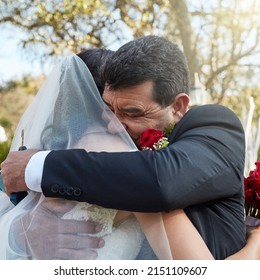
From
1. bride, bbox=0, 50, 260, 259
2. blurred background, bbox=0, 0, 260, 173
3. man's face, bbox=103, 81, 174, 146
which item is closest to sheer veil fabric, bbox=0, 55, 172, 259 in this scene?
bride, bbox=0, 50, 260, 259

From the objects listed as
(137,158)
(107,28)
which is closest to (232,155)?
(137,158)

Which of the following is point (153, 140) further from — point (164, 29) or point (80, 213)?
point (164, 29)

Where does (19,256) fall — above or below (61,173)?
below

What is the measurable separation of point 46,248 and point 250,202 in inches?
39.5

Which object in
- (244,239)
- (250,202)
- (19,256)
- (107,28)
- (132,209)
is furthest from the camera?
(107,28)

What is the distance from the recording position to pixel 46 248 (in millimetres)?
1491

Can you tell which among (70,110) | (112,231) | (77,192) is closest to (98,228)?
(112,231)

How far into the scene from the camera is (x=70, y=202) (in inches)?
58.1

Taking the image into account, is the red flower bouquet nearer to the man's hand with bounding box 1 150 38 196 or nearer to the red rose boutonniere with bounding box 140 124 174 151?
the red rose boutonniere with bounding box 140 124 174 151

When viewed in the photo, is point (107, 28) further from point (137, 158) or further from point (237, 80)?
point (137, 158)

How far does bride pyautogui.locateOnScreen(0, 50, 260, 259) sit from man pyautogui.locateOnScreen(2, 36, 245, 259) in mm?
63

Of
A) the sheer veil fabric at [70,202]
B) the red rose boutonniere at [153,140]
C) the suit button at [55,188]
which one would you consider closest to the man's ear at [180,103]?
the red rose boutonniere at [153,140]

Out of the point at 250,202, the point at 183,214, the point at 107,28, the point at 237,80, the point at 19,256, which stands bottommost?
the point at 237,80

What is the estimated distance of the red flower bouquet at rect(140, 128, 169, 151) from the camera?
1549 millimetres
